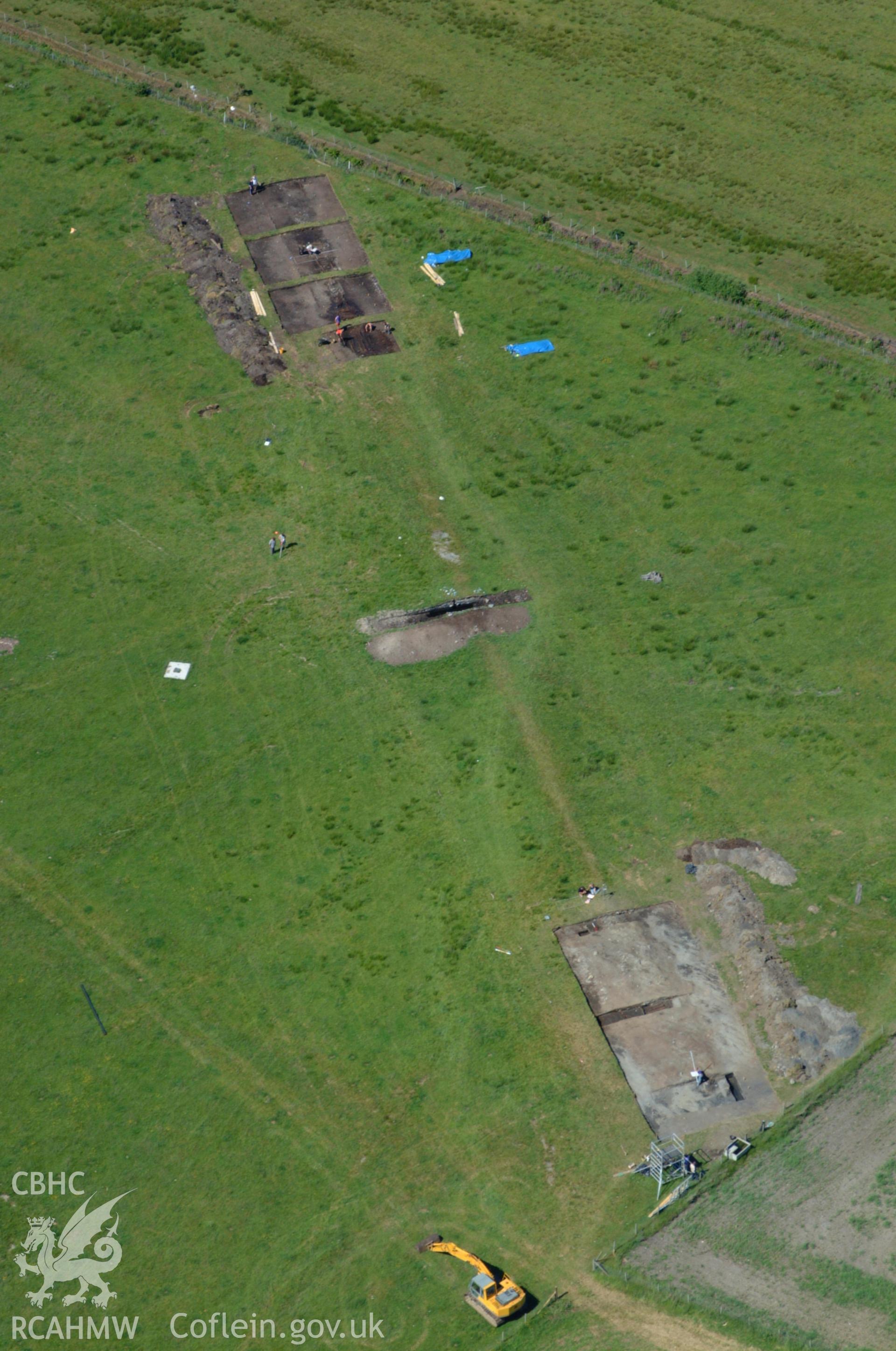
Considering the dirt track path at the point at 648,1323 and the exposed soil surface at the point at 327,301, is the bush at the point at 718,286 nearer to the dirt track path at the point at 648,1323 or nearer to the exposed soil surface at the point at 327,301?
the exposed soil surface at the point at 327,301

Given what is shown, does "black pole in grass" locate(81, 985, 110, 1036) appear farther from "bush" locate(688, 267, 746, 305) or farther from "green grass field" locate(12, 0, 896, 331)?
"green grass field" locate(12, 0, 896, 331)

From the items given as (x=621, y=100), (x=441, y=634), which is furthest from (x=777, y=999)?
(x=621, y=100)

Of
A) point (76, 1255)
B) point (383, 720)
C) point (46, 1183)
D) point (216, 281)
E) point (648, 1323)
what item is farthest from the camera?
point (216, 281)

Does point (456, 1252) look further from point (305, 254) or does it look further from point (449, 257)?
point (305, 254)

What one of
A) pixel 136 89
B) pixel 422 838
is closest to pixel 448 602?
pixel 422 838

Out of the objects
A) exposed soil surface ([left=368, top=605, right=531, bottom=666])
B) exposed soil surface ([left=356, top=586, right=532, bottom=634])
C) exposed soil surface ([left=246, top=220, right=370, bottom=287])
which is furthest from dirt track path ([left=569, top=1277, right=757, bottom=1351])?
exposed soil surface ([left=246, top=220, right=370, bottom=287])

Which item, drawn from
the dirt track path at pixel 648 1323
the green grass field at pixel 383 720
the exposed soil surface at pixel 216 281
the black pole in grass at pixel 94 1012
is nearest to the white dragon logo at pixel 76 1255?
the green grass field at pixel 383 720
